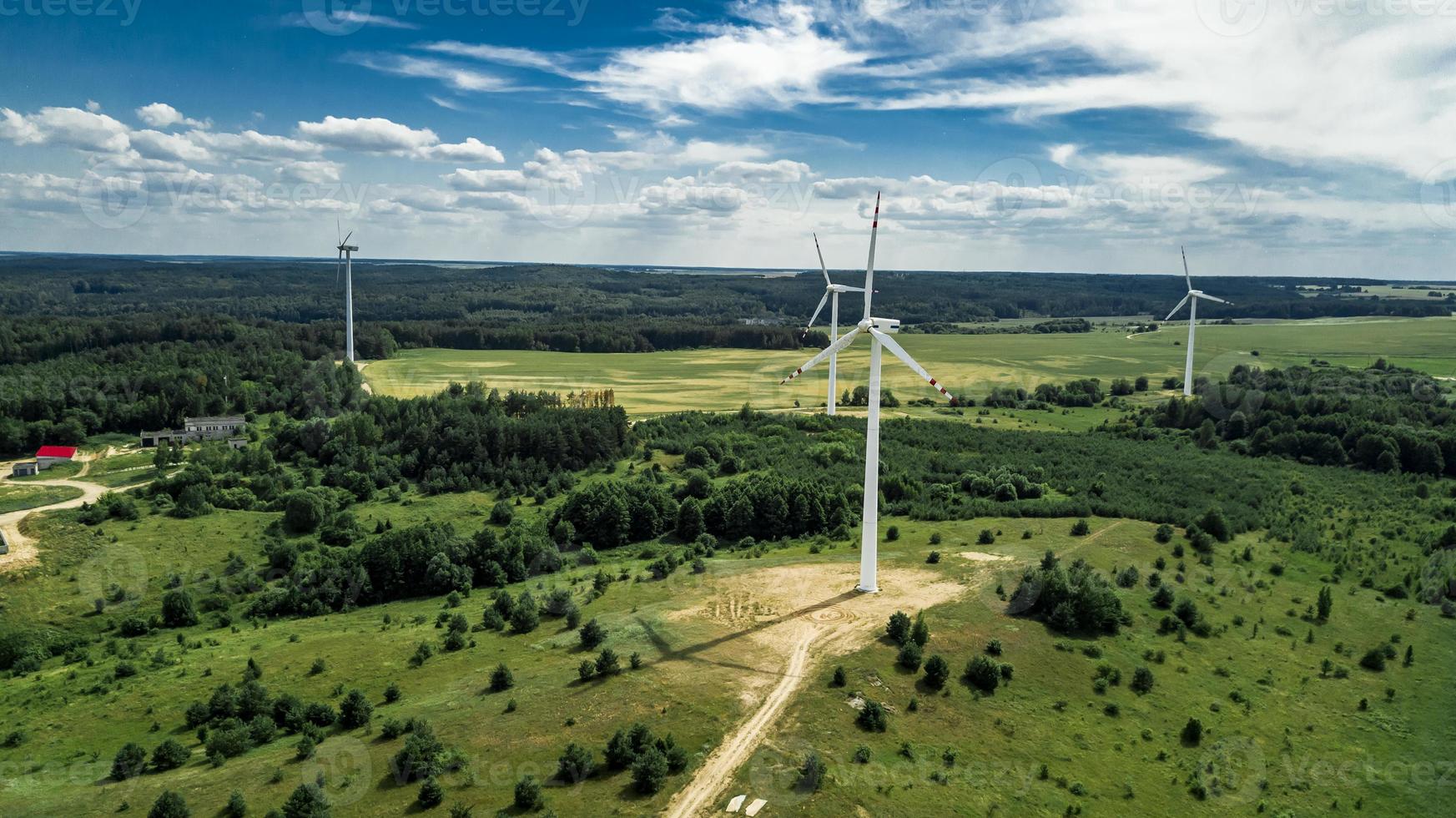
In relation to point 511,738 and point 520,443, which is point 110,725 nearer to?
point 511,738

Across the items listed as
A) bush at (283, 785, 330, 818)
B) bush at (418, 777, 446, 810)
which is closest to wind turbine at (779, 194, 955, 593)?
bush at (418, 777, 446, 810)

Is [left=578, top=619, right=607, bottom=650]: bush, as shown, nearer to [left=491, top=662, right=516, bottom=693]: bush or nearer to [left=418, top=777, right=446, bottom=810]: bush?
[left=491, top=662, right=516, bottom=693]: bush

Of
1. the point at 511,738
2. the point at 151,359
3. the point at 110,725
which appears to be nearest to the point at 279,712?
the point at 110,725

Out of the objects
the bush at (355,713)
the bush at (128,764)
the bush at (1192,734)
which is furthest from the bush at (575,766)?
the bush at (1192,734)

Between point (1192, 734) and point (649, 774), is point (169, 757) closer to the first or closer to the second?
point (649, 774)

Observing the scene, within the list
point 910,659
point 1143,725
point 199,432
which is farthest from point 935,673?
point 199,432
